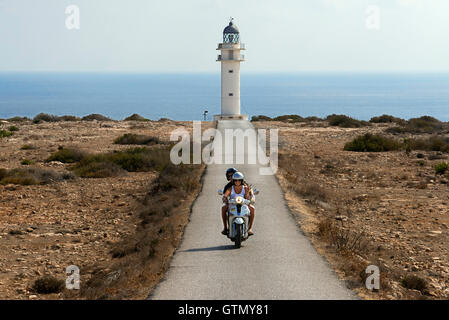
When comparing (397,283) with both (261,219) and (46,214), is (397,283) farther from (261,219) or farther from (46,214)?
(46,214)

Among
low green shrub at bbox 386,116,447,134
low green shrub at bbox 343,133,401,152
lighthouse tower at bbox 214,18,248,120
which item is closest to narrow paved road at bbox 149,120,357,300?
low green shrub at bbox 343,133,401,152

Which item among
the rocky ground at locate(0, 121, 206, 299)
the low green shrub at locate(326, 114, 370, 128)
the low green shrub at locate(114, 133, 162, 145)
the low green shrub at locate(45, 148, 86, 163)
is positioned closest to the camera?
the rocky ground at locate(0, 121, 206, 299)

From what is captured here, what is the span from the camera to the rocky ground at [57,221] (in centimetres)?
1262

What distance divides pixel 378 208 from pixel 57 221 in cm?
923

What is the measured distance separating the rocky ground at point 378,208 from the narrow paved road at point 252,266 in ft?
1.49

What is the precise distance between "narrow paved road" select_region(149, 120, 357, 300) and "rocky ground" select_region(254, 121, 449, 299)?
1.49ft

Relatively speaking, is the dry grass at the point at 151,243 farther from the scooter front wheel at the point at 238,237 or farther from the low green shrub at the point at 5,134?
the low green shrub at the point at 5,134

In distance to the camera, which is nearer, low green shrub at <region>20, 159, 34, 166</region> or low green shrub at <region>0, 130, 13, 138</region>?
low green shrub at <region>20, 159, 34, 166</region>

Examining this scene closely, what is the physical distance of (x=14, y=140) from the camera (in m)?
36.4

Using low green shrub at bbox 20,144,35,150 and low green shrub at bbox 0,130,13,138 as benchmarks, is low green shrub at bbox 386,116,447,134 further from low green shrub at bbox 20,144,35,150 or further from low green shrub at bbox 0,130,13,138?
low green shrub at bbox 0,130,13,138

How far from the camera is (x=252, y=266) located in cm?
1015

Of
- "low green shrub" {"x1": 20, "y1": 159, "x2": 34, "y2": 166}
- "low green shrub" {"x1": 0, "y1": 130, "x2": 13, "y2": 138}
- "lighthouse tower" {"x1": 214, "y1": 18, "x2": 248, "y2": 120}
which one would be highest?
"lighthouse tower" {"x1": 214, "y1": 18, "x2": 248, "y2": 120}

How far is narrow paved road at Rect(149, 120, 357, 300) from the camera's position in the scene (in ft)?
28.8
